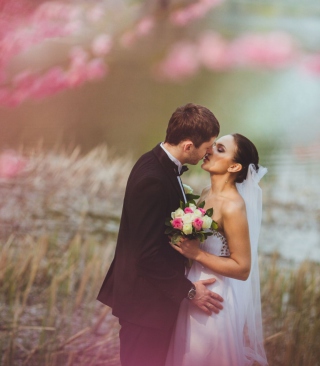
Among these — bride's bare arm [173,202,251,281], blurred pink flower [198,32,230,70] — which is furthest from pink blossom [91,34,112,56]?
bride's bare arm [173,202,251,281]

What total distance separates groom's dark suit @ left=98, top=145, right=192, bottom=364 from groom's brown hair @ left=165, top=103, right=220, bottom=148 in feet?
0.33

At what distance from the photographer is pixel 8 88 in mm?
3043

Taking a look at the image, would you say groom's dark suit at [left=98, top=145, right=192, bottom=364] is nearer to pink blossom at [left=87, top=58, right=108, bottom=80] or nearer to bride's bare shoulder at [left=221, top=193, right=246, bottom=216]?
bride's bare shoulder at [left=221, top=193, right=246, bottom=216]

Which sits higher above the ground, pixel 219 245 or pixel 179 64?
pixel 179 64

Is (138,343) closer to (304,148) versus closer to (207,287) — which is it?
(207,287)

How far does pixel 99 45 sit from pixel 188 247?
1.41 meters

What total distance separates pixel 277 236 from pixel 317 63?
0.99 meters

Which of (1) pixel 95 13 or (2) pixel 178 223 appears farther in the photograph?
(1) pixel 95 13

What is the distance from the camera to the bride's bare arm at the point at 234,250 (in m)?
2.21

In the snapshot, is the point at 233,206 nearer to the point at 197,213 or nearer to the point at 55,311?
the point at 197,213

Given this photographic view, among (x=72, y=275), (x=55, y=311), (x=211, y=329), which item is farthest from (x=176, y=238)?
(x=55, y=311)

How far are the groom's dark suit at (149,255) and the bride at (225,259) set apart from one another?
90 millimetres

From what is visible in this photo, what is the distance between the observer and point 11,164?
304cm

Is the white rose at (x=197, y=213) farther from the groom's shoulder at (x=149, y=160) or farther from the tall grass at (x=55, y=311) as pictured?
the tall grass at (x=55, y=311)
